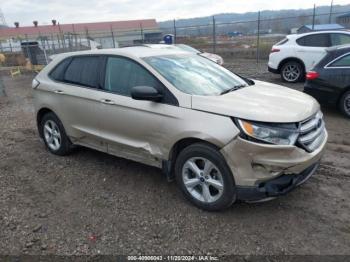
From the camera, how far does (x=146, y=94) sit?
13.1 ft

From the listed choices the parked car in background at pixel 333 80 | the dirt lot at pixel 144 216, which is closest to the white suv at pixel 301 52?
the parked car in background at pixel 333 80

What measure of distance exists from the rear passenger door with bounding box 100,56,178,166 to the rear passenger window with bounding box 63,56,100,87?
25cm

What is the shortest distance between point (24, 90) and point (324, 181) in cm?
1229

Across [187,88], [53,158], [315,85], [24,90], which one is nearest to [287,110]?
[187,88]

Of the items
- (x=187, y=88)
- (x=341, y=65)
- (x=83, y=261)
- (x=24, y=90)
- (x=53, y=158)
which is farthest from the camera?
(x=24, y=90)

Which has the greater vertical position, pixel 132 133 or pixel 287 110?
pixel 287 110

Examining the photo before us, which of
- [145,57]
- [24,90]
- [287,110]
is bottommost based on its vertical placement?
[24,90]

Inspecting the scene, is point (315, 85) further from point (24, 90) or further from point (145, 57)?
point (24, 90)

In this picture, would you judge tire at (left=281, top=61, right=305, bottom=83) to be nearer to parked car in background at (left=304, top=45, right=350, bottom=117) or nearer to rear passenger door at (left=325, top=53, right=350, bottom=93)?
parked car in background at (left=304, top=45, right=350, bottom=117)

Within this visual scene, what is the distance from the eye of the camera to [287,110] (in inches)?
146

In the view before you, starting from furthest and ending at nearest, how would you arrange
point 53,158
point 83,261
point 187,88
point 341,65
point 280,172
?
point 341,65 < point 53,158 < point 187,88 < point 280,172 < point 83,261

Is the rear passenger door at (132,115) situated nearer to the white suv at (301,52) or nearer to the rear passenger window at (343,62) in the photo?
the rear passenger window at (343,62)

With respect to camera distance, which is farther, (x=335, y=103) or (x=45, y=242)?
(x=335, y=103)

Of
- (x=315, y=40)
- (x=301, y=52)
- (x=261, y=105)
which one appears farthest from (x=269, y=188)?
(x=315, y=40)
